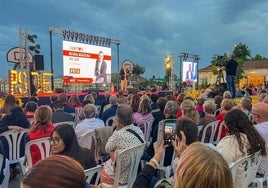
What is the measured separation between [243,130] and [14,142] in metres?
3.21

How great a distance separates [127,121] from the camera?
351 cm

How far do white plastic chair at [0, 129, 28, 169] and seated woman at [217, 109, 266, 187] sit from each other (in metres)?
2.95

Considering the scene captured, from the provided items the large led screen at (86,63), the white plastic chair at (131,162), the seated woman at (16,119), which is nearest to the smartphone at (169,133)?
the white plastic chair at (131,162)

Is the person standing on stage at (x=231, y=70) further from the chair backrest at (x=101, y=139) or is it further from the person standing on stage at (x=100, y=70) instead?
the person standing on stage at (x=100, y=70)

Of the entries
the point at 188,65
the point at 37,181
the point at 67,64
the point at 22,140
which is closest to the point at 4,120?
the point at 22,140

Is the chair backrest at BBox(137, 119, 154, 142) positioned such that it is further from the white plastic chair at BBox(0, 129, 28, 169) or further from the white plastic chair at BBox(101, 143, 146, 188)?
the white plastic chair at BBox(101, 143, 146, 188)

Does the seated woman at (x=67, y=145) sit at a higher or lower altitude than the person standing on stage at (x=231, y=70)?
lower

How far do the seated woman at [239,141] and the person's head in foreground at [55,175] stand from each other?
197 centimetres

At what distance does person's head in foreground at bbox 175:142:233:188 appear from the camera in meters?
1.35

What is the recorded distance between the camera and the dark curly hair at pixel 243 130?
2.99 meters

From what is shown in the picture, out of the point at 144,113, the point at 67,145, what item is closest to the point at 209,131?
the point at 144,113

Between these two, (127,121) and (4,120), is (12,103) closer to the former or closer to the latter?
(4,120)

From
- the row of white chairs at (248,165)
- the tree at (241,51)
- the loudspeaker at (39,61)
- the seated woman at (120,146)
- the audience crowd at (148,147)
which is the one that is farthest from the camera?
the tree at (241,51)

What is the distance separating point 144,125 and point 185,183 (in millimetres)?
4008
